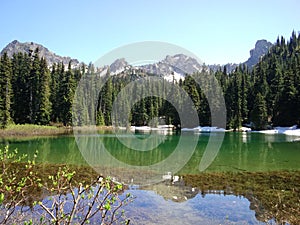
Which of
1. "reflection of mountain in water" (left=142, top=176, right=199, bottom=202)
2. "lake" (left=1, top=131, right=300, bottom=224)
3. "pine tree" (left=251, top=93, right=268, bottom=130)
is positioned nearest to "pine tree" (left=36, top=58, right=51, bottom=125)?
"lake" (left=1, top=131, right=300, bottom=224)

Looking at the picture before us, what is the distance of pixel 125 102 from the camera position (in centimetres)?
7481

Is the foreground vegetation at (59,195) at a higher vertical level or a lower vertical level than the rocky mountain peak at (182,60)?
lower

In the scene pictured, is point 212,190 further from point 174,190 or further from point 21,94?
point 21,94

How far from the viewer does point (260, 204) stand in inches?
400

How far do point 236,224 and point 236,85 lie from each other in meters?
62.9

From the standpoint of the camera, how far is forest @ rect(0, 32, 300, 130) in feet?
170

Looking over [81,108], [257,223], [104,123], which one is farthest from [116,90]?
[257,223]

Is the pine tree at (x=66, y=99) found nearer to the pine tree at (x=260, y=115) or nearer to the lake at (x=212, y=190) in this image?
the pine tree at (x=260, y=115)

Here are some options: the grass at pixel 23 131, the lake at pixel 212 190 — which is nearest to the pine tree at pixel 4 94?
the grass at pixel 23 131

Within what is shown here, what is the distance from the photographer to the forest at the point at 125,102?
5172 centimetres

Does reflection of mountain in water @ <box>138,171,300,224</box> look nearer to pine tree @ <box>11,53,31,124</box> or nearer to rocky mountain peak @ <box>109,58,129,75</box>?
rocky mountain peak @ <box>109,58,129,75</box>

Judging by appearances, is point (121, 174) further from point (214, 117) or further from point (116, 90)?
point (116, 90)

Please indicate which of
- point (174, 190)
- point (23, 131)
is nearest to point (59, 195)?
point (174, 190)

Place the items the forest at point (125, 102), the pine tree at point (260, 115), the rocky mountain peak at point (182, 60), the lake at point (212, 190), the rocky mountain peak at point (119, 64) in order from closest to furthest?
the lake at point (212, 190) < the rocky mountain peak at point (119, 64) < the rocky mountain peak at point (182, 60) < the forest at point (125, 102) < the pine tree at point (260, 115)
